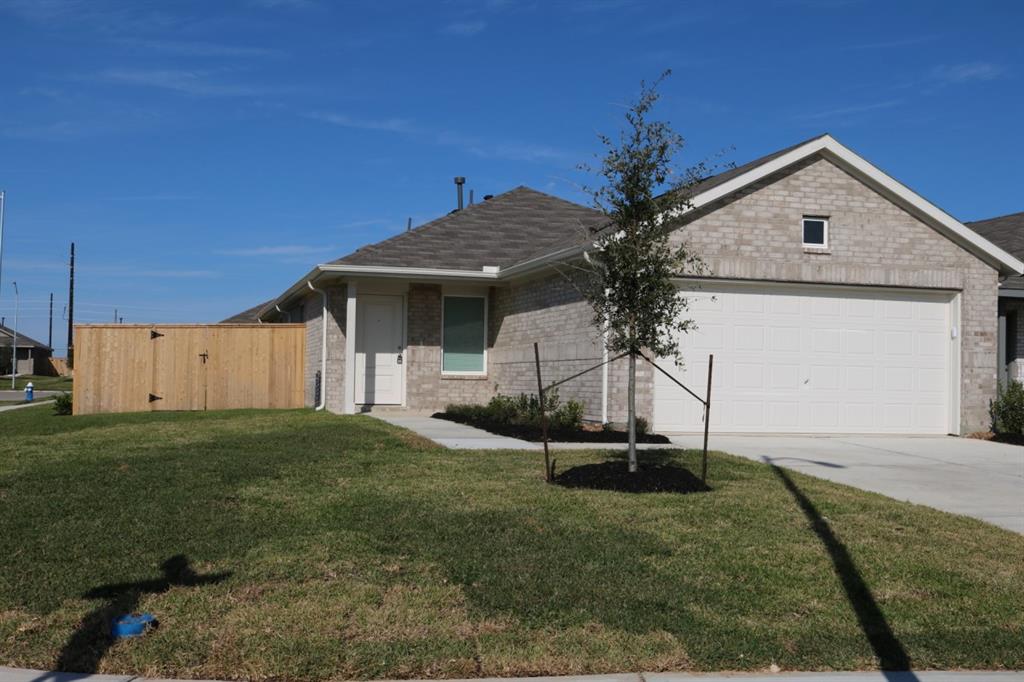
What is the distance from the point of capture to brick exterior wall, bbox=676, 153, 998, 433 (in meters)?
16.0

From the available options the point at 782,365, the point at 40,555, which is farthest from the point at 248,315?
the point at 40,555

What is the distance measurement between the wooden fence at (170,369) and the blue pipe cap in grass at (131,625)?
17.6 m

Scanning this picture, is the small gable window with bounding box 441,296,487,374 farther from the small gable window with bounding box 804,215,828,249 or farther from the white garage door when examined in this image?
the small gable window with bounding box 804,215,828,249

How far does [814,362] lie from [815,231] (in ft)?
7.19

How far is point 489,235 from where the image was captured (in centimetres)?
2212

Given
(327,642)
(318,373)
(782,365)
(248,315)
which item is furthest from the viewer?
(248,315)

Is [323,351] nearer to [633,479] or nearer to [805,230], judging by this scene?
[805,230]

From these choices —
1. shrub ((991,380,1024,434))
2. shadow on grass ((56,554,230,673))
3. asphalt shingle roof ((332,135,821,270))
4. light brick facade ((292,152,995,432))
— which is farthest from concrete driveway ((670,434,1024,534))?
shadow on grass ((56,554,230,673))

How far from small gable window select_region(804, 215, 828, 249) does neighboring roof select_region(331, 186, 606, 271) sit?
415cm

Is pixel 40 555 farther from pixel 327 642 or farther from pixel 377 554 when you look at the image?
pixel 327 642

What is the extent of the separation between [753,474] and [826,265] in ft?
22.5

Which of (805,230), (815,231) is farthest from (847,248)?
(805,230)

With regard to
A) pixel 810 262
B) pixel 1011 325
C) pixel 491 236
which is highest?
pixel 491 236

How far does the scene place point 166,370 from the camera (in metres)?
22.4
